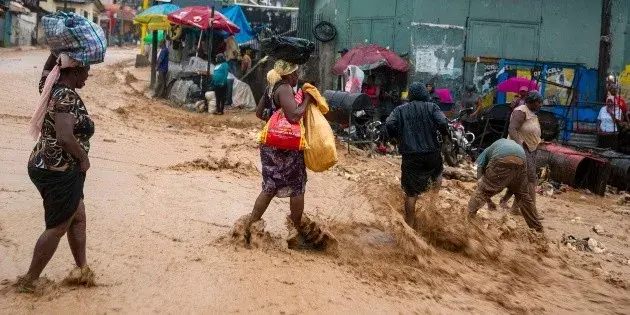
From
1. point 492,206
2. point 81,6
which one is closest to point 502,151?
point 492,206

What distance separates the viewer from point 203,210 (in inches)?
253

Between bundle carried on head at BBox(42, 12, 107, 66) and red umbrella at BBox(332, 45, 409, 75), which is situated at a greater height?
red umbrella at BBox(332, 45, 409, 75)

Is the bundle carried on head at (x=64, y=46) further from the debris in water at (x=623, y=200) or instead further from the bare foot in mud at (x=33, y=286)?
the debris in water at (x=623, y=200)

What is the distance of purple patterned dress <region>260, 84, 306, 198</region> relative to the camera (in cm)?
497

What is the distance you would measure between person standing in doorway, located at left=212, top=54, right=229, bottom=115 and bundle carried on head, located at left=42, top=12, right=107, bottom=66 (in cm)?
1418

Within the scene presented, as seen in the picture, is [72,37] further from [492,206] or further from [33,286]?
[492,206]

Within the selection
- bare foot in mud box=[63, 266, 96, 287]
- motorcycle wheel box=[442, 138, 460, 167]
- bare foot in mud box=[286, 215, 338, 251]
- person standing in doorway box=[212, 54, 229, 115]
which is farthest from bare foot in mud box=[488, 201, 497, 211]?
person standing in doorway box=[212, 54, 229, 115]

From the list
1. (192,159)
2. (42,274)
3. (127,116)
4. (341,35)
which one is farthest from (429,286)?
(341,35)

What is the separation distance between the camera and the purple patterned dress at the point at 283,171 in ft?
16.3

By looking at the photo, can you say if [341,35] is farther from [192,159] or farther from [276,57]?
[276,57]

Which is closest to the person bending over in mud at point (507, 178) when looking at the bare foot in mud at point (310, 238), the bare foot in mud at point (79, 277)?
the bare foot in mud at point (310, 238)

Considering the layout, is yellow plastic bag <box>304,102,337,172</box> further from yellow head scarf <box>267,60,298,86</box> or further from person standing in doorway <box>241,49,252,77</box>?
person standing in doorway <box>241,49,252,77</box>

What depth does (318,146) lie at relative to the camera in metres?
4.95

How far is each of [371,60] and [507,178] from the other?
407 inches
